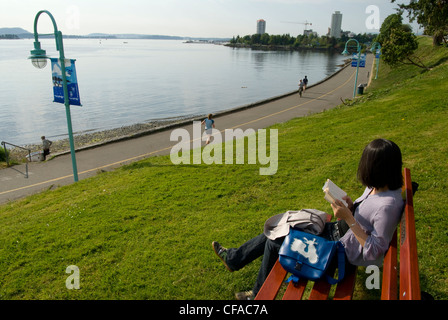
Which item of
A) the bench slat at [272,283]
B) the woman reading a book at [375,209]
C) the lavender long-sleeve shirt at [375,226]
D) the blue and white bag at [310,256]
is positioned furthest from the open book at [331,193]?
the bench slat at [272,283]

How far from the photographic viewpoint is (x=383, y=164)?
280cm

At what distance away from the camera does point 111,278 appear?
163 inches

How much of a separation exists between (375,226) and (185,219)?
349 centimetres

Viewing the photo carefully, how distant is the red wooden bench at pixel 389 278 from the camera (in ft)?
7.63

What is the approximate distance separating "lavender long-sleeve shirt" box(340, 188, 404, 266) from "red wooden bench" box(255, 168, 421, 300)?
83mm

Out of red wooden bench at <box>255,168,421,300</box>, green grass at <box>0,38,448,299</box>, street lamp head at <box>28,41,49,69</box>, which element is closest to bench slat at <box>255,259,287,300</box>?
red wooden bench at <box>255,168,421,300</box>

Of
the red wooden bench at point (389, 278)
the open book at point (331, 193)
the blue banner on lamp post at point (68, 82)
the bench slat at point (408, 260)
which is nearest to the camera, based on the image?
the bench slat at point (408, 260)

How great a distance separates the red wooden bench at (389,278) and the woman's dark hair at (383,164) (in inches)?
9.6

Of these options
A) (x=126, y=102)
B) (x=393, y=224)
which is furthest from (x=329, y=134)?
(x=126, y=102)

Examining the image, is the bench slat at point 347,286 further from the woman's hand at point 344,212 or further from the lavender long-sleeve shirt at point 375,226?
the woman's hand at point 344,212

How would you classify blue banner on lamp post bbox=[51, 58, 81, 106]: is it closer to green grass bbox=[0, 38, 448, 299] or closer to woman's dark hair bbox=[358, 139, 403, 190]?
green grass bbox=[0, 38, 448, 299]
